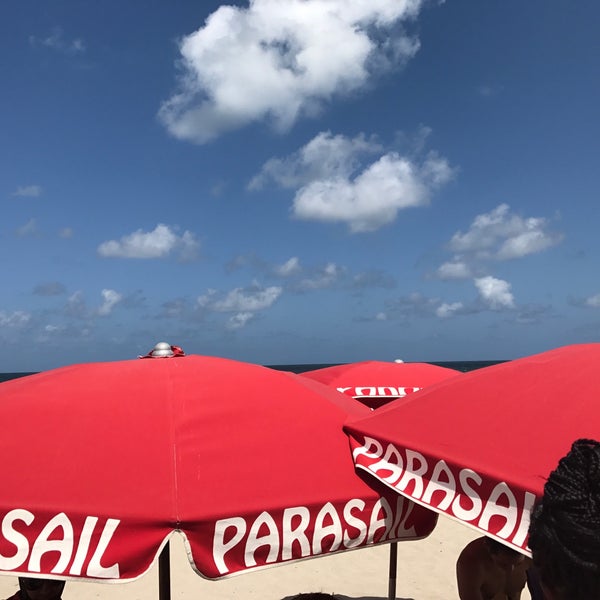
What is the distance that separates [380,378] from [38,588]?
14.9 feet

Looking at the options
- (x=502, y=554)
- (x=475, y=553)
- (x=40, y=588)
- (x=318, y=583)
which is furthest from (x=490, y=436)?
(x=318, y=583)

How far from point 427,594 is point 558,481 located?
577 cm

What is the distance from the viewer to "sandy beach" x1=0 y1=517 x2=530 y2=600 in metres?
6.23

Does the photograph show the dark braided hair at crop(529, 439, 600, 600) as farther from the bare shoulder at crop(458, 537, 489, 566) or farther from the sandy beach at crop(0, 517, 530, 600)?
the sandy beach at crop(0, 517, 530, 600)

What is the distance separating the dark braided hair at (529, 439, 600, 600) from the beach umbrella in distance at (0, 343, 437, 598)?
1.04m

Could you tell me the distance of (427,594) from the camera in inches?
245

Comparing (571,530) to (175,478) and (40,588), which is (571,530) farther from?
(40,588)

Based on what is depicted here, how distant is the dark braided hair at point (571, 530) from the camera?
43.9 inches

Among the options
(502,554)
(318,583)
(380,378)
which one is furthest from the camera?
(380,378)

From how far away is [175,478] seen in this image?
6.59 feet

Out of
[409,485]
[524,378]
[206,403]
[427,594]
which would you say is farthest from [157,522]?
[427,594]

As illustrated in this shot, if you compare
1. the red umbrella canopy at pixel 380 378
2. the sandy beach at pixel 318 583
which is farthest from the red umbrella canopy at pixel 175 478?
the sandy beach at pixel 318 583

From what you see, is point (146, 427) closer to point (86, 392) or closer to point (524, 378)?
point (86, 392)

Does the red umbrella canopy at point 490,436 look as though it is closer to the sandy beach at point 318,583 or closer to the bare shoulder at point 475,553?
the bare shoulder at point 475,553
